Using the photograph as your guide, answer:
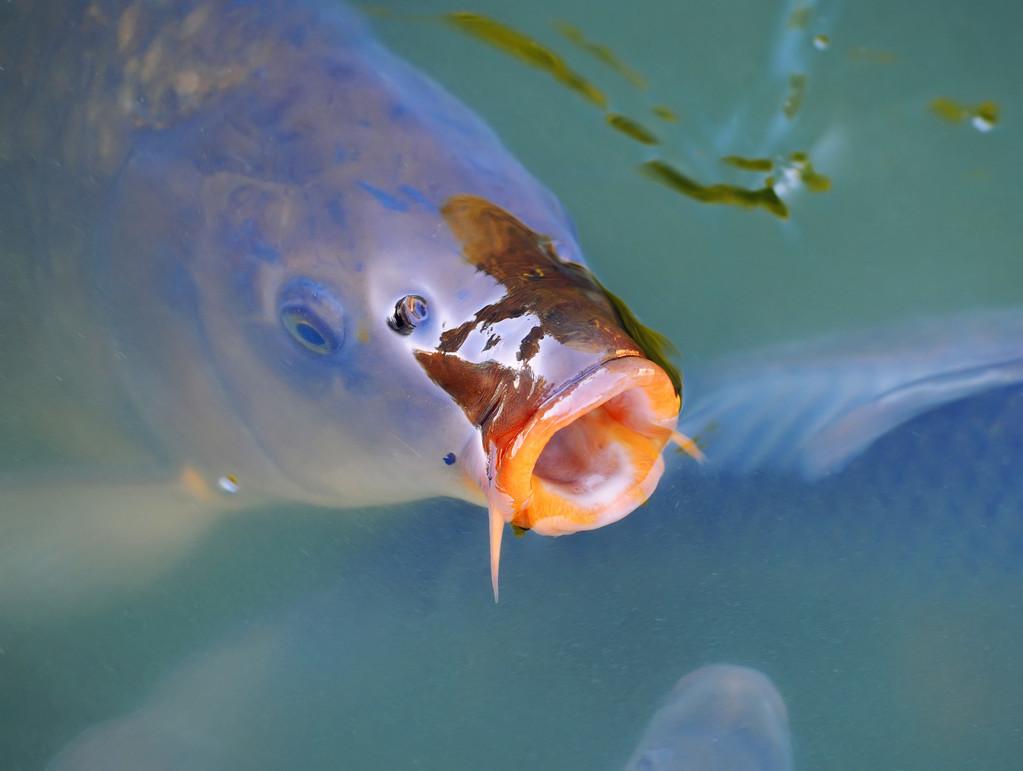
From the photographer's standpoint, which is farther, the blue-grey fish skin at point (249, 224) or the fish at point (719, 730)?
the fish at point (719, 730)

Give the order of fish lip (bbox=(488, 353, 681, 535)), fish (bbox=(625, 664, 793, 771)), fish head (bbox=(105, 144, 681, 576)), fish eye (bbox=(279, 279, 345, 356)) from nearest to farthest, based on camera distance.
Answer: fish lip (bbox=(488, 353, 681, 535)) < fish head (bbox=(105, 144, 681, 576)) < fish eye (bbox=(279, 279, 345, 356)) < fish (bbox=(625, 664, 793, 771))

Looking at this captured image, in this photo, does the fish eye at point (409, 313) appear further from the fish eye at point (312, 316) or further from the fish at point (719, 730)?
the fish at point (719, 730)

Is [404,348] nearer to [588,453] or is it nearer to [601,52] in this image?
[588,453]

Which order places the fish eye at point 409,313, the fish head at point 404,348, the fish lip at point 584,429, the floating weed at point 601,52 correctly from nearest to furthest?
the fish lip at point 584,429 < the fish head at point 404,348 < the fish eye at point 409,313 < the floating weed at point 601,52

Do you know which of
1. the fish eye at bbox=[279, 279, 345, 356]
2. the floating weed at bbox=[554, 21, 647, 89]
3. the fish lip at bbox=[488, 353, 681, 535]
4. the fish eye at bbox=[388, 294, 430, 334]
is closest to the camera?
the fish lip at bbox=[488, 353, 681, 535]

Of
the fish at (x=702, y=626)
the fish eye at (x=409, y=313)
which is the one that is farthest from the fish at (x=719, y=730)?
the fish eye at (x=409, y=313)

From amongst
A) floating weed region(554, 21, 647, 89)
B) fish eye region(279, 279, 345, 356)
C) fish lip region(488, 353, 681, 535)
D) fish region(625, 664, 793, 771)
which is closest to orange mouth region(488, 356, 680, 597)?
fish lip region(488, 353, 681, 535)

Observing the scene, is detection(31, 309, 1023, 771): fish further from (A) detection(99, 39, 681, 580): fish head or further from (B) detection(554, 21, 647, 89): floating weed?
(B) detection(554, 21, 647, 89): floating weed

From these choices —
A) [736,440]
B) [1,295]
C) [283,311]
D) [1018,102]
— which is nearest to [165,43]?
[283,311]

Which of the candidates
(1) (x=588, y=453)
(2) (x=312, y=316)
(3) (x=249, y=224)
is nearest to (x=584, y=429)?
(1) (x=588, y=453)
